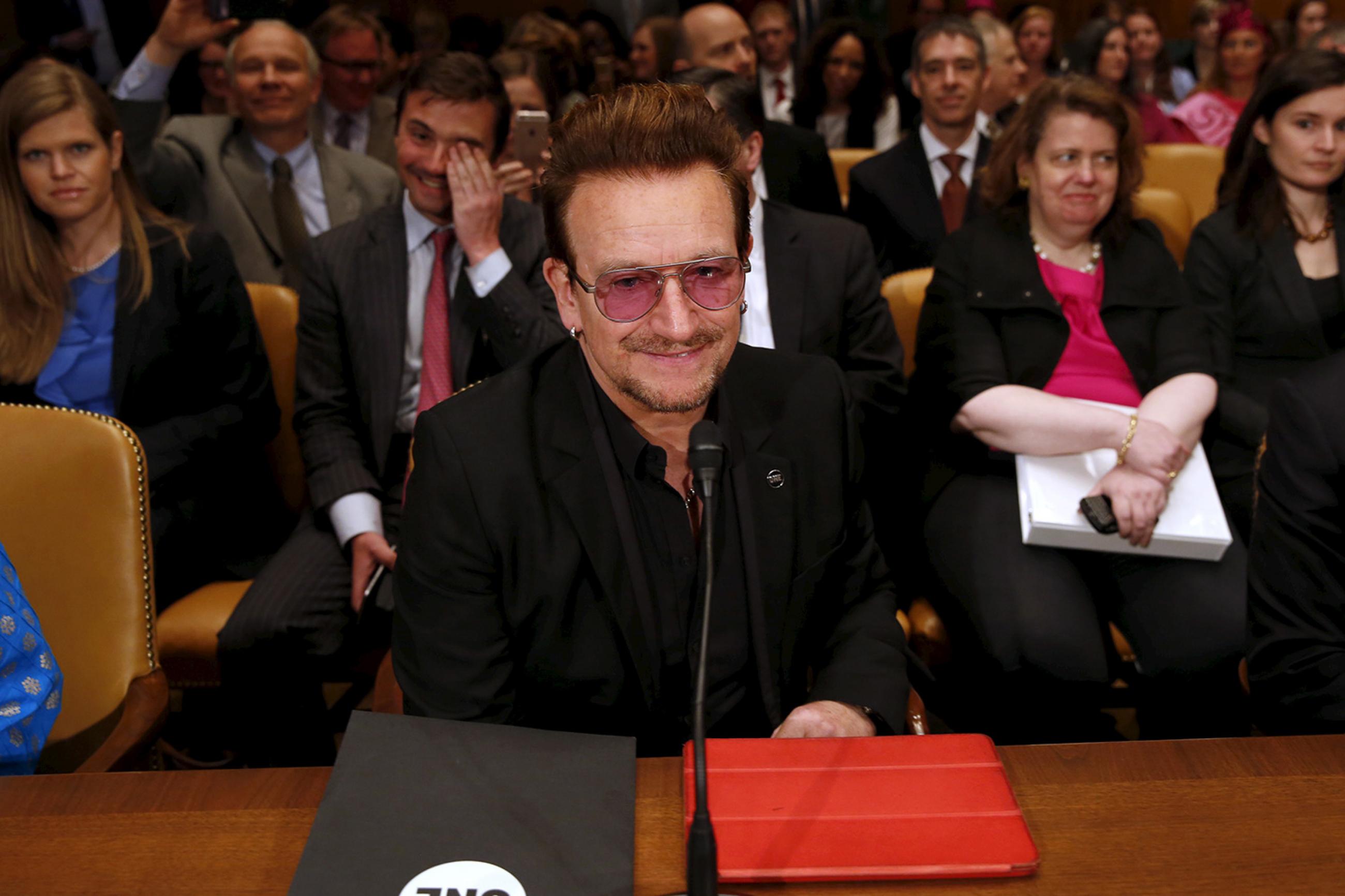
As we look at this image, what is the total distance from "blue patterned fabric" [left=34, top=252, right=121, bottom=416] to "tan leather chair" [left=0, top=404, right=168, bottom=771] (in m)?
0.82

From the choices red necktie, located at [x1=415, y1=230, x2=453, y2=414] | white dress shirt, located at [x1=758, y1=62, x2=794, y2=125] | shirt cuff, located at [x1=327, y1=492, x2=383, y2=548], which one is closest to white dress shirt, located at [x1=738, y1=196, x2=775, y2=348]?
red necktie, located at [x1=415, y1=230, x2=453, y2=414]

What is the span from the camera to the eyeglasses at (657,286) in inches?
50.1

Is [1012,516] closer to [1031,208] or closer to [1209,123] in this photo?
[1031,208]

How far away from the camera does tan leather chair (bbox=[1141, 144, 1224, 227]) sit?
155 inches

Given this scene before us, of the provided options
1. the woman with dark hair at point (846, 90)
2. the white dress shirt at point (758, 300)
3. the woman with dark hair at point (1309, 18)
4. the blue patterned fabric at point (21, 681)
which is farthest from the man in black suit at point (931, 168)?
the woman with dark hair at point (1309, 18)

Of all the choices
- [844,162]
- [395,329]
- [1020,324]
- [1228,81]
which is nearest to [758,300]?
[1020,324]

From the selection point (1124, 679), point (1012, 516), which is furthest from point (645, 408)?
point (1124, 679)

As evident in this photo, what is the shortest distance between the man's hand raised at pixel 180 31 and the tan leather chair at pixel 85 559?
198 centimetres

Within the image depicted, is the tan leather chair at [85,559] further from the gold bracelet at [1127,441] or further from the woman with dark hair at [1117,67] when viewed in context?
the woman with dark hair at [1117,67]

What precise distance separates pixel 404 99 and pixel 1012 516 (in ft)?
5.45

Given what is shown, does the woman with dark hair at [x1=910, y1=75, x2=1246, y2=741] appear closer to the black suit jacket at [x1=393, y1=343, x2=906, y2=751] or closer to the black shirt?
the black suit jacket at [x1=393, y1=343, x2=906, y2=751]

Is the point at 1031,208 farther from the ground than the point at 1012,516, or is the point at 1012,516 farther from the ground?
the point at 1031,208

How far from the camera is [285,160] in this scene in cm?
328

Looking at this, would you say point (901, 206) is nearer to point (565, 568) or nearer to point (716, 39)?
point (716, 39)
